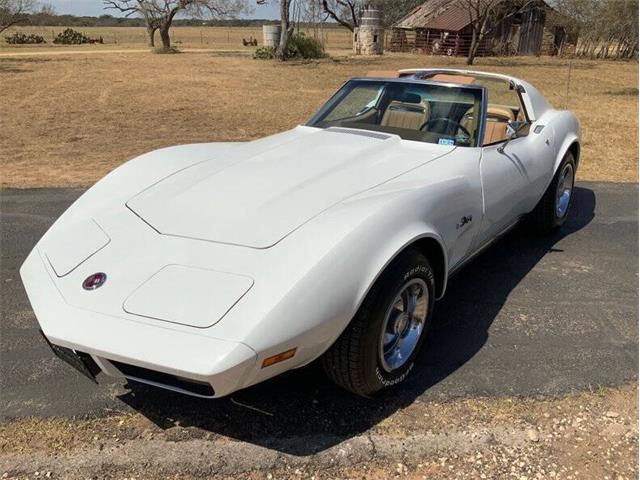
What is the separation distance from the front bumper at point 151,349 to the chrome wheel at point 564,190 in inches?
145

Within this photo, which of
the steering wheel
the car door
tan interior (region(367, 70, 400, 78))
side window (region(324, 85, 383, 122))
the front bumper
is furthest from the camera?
tan interior (region(367, 70, 400, 78))

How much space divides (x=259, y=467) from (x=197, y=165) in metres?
1.86

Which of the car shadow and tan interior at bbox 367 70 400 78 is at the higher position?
tan interior at bbox 367 70 400 78

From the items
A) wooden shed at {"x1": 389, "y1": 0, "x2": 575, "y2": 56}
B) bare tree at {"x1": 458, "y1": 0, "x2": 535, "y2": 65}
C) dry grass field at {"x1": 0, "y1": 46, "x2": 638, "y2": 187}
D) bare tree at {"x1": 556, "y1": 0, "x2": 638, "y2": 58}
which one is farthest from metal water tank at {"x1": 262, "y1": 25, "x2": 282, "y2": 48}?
bare tree at {"x1": 556, "y1": 0, "x2": 638, "y2": 58}

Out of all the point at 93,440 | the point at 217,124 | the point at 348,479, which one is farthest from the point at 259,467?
the point at 217,124

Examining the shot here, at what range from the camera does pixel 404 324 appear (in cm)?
277

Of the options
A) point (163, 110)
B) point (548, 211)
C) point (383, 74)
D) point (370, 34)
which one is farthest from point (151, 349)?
point (370, 34)

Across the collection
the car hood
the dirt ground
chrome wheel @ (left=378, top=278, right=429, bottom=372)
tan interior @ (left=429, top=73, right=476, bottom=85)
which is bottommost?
the dirt ground

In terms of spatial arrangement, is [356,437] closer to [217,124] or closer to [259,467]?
[259,467]

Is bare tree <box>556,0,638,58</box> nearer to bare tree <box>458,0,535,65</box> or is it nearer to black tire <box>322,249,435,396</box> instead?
bare tree <box>458,0,535,65</box>

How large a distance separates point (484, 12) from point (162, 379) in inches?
1204

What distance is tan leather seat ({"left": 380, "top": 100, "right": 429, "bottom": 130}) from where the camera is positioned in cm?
393

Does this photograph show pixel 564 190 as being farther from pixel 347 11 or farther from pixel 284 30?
pixel 347 11

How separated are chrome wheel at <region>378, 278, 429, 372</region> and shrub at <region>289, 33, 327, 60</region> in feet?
93.7
